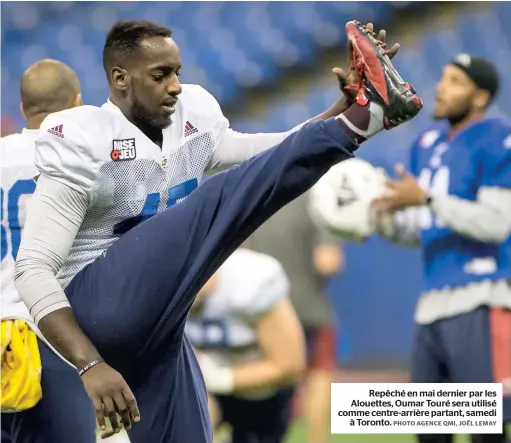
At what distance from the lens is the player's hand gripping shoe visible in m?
1.71

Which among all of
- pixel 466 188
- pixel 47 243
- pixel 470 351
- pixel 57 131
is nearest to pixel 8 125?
pixel 466 188

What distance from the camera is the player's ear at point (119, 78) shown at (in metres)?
2.01

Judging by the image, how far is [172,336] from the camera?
1987 millimetres

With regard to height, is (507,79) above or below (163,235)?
above

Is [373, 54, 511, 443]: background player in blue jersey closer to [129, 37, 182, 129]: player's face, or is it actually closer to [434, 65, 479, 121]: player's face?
[434, 65, 479, 121]: player's face

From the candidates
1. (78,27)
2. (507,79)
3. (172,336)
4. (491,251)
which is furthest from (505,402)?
(78,27)

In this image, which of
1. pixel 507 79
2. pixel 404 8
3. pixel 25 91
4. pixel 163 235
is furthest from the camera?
pixel 404 8

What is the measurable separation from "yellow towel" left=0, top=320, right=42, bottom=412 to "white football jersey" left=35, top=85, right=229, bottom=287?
0.33 m

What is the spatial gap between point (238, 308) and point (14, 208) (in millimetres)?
1048

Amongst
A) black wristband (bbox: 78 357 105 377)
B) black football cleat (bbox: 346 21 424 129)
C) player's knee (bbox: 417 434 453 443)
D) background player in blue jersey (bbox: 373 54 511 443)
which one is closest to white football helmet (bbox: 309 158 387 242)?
background player in blue jersey (bbox: 373 54 511 443)

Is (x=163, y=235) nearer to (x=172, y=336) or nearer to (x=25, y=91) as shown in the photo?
(x=172, y=336)

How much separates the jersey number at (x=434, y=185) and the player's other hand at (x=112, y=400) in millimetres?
1690

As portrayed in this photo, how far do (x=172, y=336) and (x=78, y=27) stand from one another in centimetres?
370

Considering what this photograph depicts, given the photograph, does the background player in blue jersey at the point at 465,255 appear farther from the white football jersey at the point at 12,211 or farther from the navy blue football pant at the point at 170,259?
the navy blue football pant at the point at 170,259
